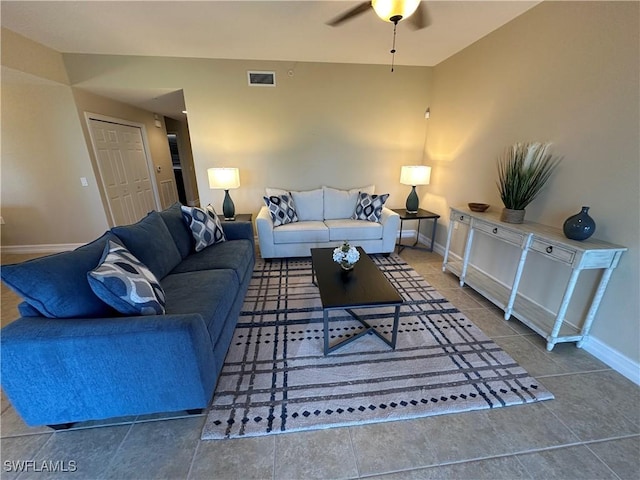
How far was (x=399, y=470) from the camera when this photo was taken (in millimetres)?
1162

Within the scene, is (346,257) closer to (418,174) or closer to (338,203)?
(338,203)

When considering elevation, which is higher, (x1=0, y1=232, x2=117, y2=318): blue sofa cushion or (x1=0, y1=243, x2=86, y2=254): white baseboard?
(x1=0, y1=232, x2=117, y2=318): blue sofa cushion

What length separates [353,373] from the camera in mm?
1663

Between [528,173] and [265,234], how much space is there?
8.94ft

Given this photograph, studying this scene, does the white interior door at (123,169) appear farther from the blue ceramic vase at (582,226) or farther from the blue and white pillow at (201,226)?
the blue ceramic vase at (582,226)

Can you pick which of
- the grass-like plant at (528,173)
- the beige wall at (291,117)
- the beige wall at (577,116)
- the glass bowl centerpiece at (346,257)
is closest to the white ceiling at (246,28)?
the beige wall at (291,117)

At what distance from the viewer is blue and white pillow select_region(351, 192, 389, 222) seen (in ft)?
11.5

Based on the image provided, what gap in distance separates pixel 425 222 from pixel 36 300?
4.32 meters

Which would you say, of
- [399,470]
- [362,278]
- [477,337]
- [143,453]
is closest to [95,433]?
[143,453]

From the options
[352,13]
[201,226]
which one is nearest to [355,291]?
[201,226]

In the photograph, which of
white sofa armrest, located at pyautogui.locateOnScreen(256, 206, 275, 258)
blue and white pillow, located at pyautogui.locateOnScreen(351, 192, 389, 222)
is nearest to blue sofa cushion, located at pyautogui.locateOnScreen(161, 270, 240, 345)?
white sofa armrest, located at pyautogui.locateOnScreen(256, 206, 275, 258)

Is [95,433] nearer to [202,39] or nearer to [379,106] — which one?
[202,39]

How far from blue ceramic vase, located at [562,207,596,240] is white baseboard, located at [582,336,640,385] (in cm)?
78

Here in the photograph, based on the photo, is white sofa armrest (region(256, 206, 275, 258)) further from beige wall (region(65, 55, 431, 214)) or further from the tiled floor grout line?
the tiled floor grout line
